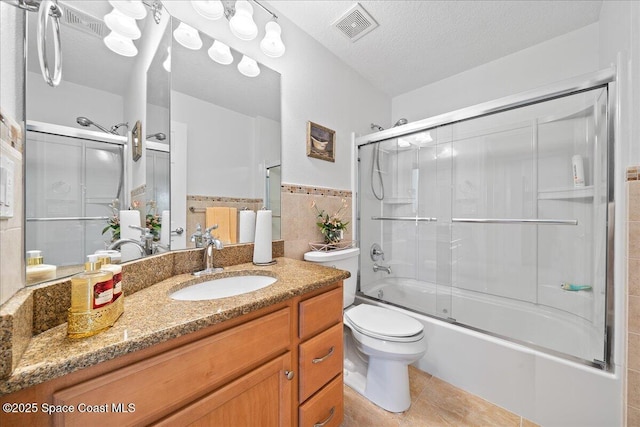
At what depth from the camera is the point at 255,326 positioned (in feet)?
2.57

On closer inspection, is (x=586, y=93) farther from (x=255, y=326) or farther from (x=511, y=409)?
(x=255, y=326)

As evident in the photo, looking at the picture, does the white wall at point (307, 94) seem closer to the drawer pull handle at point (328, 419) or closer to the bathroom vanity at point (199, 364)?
the bathroom vanity at point (199, 364)

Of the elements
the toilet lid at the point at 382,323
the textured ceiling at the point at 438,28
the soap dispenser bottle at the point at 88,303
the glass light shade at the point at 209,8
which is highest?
the textured ceiling at the point at 438,28

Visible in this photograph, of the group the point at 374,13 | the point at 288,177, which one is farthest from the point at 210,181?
the point at 374,13

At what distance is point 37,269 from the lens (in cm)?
63

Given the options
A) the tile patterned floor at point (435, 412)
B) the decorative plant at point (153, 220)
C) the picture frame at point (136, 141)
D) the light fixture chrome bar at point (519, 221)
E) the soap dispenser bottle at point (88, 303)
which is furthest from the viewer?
the light fixture chrome bar at point (519, 221)

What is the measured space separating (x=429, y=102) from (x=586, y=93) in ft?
4.16

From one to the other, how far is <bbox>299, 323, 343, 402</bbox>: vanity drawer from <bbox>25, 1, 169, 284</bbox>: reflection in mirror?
816 millimetres

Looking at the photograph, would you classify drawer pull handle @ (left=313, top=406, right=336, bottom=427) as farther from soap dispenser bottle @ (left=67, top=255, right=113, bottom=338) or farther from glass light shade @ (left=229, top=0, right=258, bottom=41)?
glass light shade @ (left=229, top=0, right=258, bottom=41)

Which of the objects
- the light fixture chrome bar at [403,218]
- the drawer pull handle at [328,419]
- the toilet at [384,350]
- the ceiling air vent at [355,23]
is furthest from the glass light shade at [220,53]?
the drawer pull handle at [328,419]

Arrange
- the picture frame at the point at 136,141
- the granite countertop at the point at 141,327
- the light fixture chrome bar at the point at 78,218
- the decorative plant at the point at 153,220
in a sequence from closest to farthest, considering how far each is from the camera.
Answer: the granite countertop at the point at 141,327, the light fixture chrome bar at the point at 78,218, the picture frame at the point at 136,141, the decorative plant at the point at 153,220

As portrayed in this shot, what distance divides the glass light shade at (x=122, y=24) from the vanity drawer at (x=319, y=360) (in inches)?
53.8

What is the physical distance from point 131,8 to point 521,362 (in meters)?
2.53

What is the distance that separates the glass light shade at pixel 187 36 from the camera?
3.87ft
